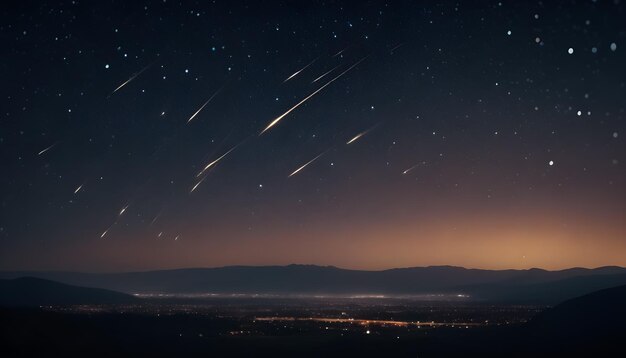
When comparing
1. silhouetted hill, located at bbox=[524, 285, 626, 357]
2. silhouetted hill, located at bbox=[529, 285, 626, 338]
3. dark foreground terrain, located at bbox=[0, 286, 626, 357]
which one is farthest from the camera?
silhouetted hill, located at bbox=[529, 285, 626, 338]

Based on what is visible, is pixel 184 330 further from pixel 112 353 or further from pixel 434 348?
pixel 434 348

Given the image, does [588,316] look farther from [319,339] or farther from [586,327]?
[319,339]

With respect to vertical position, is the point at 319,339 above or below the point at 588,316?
below

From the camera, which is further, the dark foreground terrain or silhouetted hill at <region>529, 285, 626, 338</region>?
silhouetted hill at <region>529, 285, 626, 338</region>

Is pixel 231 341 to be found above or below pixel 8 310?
below

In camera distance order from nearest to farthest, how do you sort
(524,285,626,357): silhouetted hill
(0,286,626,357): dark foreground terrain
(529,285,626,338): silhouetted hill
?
(0,286,626,357): dark foreground terrain < (524,285,626,357): silhouetted hill < (529,285,626,338): silhouetted hill

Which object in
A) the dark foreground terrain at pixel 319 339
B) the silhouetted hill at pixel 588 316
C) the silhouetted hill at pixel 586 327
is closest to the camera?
the dark foreground terrain at pixel 319 339

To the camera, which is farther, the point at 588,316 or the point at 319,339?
the point at 319,339

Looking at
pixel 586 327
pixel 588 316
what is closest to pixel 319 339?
pixel 586 327

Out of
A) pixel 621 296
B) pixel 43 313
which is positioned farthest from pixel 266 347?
pixel 621 296

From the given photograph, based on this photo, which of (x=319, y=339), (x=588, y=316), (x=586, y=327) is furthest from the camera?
(x=319, y=339)

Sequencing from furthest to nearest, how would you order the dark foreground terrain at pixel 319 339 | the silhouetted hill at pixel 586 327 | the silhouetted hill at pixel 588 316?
the silhouetted hill at pixel 588 316
the silhouetted hill at pixel 586 327
the dark foreground terrain at pixel 319 339
